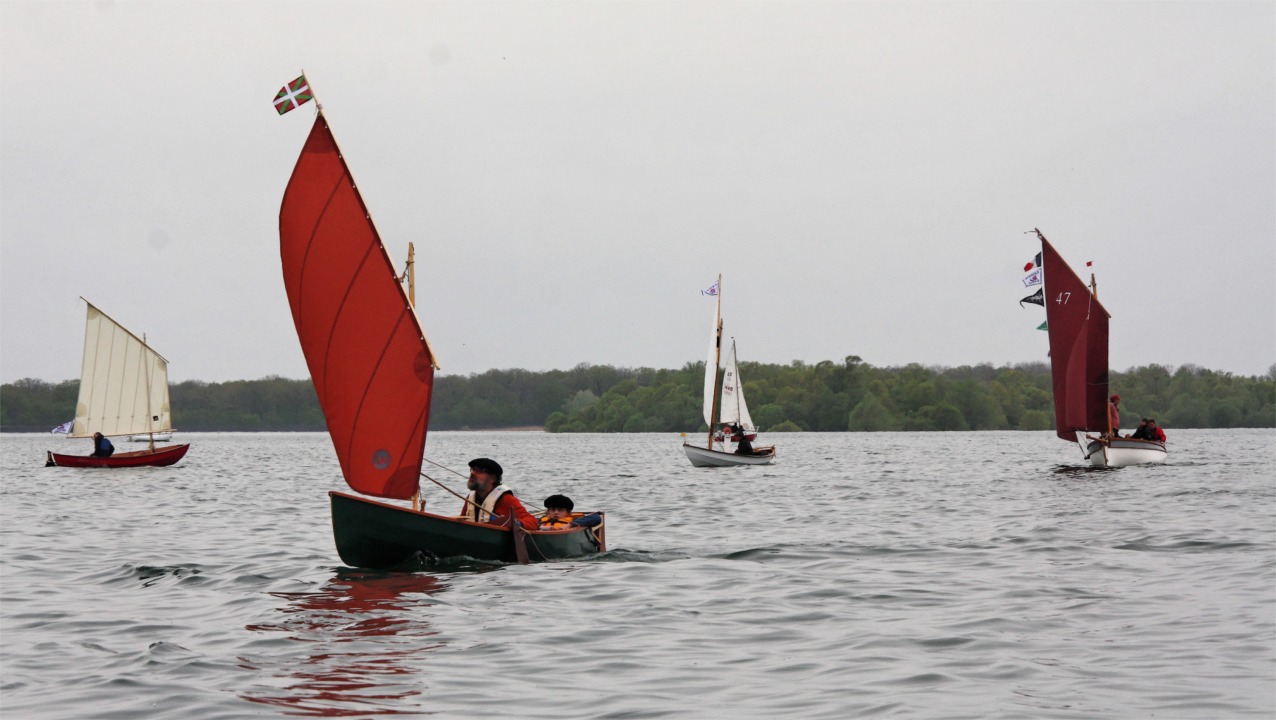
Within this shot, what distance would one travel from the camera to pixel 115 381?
59.3 m

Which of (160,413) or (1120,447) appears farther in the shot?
(160,413)

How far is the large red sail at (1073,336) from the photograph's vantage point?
149 feet

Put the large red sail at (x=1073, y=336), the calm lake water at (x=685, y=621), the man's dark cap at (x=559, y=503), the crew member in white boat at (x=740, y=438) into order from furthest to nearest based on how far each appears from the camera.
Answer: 1. the crew member in white boat at (x=740, y=438)
2. the large red sail at (x=1073, y=336)
3. the man's dark cap at (x=559, y=503)
4. the calm lake water at (x=685, y=621)

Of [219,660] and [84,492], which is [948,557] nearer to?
[219,660]

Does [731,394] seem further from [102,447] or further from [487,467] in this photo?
[487,467]

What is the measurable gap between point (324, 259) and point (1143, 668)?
11.3 m

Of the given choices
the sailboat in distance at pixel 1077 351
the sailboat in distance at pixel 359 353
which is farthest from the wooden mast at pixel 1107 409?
the sailboat in distance at pixel 359 353

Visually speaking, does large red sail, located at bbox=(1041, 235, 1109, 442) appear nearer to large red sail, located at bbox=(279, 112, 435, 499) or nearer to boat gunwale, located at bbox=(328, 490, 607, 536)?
boat gunwale, located at bbox=(328, 490, 607, 536)

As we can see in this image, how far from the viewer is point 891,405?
545 ft

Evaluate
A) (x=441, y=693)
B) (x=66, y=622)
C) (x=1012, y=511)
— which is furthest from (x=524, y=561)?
(x=1012, y=511)

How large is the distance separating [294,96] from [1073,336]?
34.5 meters

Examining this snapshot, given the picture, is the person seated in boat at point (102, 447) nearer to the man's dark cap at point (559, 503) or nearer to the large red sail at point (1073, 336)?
the large red sail at point (1073, 336)

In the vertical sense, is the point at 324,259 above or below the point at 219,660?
above

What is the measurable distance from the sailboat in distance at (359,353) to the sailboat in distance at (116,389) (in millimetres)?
44297
